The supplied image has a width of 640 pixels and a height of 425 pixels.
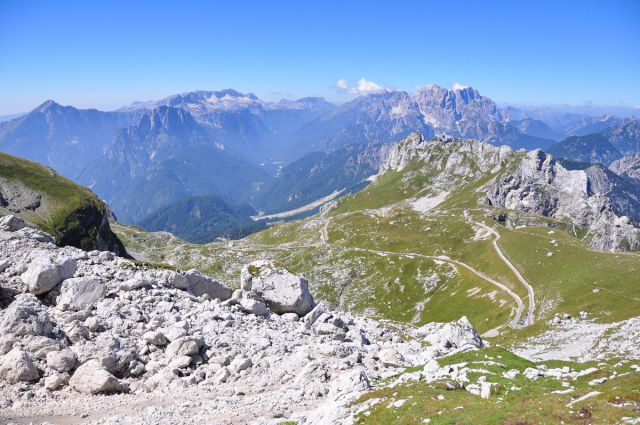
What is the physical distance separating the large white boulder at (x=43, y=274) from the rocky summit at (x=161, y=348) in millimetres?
106

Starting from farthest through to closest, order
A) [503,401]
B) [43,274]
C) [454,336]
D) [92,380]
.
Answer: [454,336] < [43,274] < [92,380] < [503,401]

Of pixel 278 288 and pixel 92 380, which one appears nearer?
pixel 92 380

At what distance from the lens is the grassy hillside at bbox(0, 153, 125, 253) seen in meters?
153

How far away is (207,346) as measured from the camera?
38.0 metres

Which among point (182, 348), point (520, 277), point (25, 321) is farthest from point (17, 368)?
point (520, 277)

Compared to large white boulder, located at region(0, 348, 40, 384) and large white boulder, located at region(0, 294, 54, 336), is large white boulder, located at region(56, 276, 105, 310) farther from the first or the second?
large white boulder, located at region(0, 348, 40, 384)

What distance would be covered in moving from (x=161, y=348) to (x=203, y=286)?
14.3 meters

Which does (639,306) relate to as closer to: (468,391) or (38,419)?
(468,391)

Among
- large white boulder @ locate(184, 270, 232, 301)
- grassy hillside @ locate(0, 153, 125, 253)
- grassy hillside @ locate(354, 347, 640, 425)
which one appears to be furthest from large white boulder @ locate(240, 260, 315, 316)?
grassy hillside @ locate(0, 153, 125, 253)

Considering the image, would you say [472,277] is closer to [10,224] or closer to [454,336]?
[454,336]

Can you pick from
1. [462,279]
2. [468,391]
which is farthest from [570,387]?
[462,279]

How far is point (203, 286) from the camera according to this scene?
165 feet

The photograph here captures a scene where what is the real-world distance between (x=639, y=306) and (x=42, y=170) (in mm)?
207427

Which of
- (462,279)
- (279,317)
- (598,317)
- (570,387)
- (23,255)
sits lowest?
(462,279)
